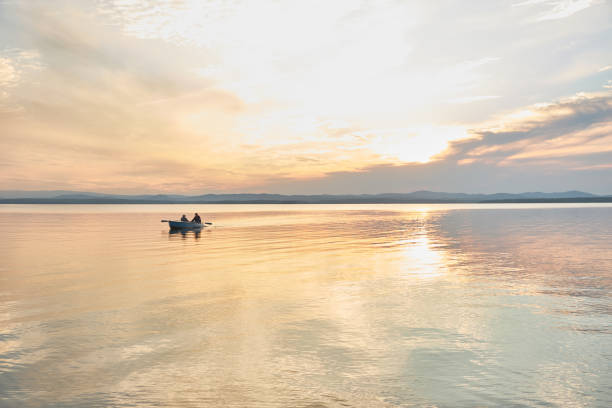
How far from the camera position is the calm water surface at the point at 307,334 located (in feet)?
30.4

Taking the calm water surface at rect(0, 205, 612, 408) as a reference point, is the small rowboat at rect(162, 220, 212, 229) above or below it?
above

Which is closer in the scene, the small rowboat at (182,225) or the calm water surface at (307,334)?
the calm water surface at (307,334)

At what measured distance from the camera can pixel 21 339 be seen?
1269 cm

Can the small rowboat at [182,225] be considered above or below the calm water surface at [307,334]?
above

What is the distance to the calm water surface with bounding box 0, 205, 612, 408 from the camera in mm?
9273

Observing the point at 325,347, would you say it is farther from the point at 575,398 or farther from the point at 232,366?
the point at 575,398

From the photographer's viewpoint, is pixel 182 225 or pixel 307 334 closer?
pixel 307 334

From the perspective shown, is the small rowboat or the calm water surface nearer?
the calm water surface

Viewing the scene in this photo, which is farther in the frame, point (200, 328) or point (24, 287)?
point (24, 287)

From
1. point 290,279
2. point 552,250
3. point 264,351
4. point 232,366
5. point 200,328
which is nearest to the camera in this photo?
point 232,366

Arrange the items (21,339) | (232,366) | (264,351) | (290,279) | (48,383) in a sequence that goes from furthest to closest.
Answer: (290,279), (21,339), (264,351), (232,366), (48,383)

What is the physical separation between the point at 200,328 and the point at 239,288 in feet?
20.7

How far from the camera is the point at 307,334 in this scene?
1335 cm

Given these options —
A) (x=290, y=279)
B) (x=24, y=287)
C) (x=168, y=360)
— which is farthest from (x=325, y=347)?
(x=24, y=287)
